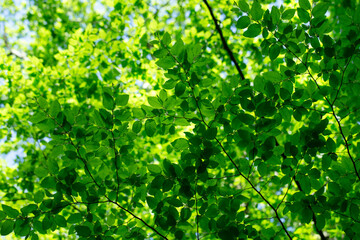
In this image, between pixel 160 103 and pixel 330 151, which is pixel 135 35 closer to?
pixel 160 103

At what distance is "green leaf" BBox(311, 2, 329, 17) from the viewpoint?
5.62ft

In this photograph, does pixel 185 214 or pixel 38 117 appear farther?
pixel 185 214

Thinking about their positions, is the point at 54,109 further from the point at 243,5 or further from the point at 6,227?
the point at 243,5

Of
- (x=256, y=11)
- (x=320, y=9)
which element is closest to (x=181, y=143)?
(x=256, y=11)

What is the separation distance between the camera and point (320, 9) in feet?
5.70

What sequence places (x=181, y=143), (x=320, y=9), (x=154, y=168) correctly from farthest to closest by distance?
(x=181, y=143) < (x=154, y=168) < (x=320, y=9)

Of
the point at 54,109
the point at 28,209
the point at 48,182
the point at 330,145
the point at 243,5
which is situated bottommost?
the point at 28,209

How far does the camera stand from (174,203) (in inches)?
74.0

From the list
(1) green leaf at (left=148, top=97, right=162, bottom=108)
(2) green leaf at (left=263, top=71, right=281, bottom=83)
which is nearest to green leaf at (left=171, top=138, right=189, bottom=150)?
(1) green leaf at (left=148, top=97, right=162, bottom=108)

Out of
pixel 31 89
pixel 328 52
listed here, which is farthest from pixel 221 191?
pixel 31 89

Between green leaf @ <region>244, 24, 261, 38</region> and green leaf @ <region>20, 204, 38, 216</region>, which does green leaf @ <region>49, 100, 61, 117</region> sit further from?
green leaf @ <region>244, 24, 261, 38</region>

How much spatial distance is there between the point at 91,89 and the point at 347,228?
11.4 feet

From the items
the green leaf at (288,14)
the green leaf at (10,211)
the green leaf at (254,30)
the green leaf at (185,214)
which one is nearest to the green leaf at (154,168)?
the green leaf at (185,214)

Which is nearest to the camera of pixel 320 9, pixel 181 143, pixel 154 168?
pixel 320 9
